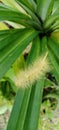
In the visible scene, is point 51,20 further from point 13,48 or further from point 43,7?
point 13,48

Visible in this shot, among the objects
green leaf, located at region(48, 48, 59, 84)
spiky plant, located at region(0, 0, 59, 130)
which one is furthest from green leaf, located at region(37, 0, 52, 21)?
green leaf, located at region(48, 48, 59, 84)

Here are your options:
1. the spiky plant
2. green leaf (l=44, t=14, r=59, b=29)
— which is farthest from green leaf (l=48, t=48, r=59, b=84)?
green leaf (l=44, t=14, r=59, b=29)

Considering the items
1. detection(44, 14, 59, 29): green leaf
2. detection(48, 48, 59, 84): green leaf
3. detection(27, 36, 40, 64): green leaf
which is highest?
detection(44, 14, 59, 29): green leaf

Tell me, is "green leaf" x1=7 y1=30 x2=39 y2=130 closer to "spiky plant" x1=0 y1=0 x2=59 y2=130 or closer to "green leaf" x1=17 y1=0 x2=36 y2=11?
"spiky plant" x1=0 y1=0 x2=59 y2=130

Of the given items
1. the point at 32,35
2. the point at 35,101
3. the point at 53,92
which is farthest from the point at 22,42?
the point at 53,92

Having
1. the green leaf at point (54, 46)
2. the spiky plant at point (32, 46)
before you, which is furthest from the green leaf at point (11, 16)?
the green leaf at point (54, 46)

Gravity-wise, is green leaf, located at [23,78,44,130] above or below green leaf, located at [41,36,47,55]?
below

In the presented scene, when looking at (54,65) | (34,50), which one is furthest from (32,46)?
(54,65)

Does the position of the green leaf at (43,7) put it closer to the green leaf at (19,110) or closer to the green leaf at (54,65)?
the green leaf at (54,65)

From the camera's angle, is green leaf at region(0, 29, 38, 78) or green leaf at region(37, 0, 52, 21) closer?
green leaf at region(0, 29, 38, 78)
